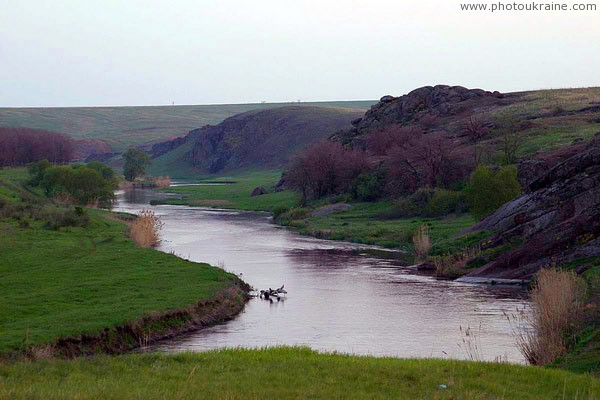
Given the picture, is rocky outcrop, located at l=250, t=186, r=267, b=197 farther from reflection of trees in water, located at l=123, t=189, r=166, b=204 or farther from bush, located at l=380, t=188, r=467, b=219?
bush, located at l=380, t=188, r=467, b=219

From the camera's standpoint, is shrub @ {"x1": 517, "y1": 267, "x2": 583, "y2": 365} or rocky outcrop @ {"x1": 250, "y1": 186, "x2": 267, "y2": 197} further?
rocky outcrop @ {"x1": 250, "y1": 186, "x2": 267, "y2": 197}

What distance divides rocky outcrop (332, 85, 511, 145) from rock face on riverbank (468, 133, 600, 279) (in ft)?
194

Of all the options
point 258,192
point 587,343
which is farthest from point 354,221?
point 587,343

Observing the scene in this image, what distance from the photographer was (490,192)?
5488 centimetres

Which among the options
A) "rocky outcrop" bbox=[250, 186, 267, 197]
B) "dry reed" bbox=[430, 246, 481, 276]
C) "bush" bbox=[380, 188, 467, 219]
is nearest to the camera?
"dry reed" bbox=[430, 246, 481, 276]

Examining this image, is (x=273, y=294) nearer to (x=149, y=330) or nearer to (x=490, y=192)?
(x=149, y=330)

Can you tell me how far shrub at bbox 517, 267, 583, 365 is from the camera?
21.6m

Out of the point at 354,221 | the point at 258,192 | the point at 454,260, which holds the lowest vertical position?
the point at 258,192

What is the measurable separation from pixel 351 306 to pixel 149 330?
955 centimetres

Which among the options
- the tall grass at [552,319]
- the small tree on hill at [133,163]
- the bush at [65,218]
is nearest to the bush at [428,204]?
the bush at [65,218]

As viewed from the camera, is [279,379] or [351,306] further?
[351,306]

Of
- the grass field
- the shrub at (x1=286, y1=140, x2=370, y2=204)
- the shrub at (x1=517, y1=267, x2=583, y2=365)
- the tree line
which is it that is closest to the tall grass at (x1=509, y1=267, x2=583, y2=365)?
the shrub at (x1=517, y1=267, x2=583, y2=365)

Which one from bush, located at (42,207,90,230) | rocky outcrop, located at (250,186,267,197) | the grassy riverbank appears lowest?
rocky outcrop, located at (250,186,267,197)

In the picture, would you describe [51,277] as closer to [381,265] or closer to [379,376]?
[381,265]
